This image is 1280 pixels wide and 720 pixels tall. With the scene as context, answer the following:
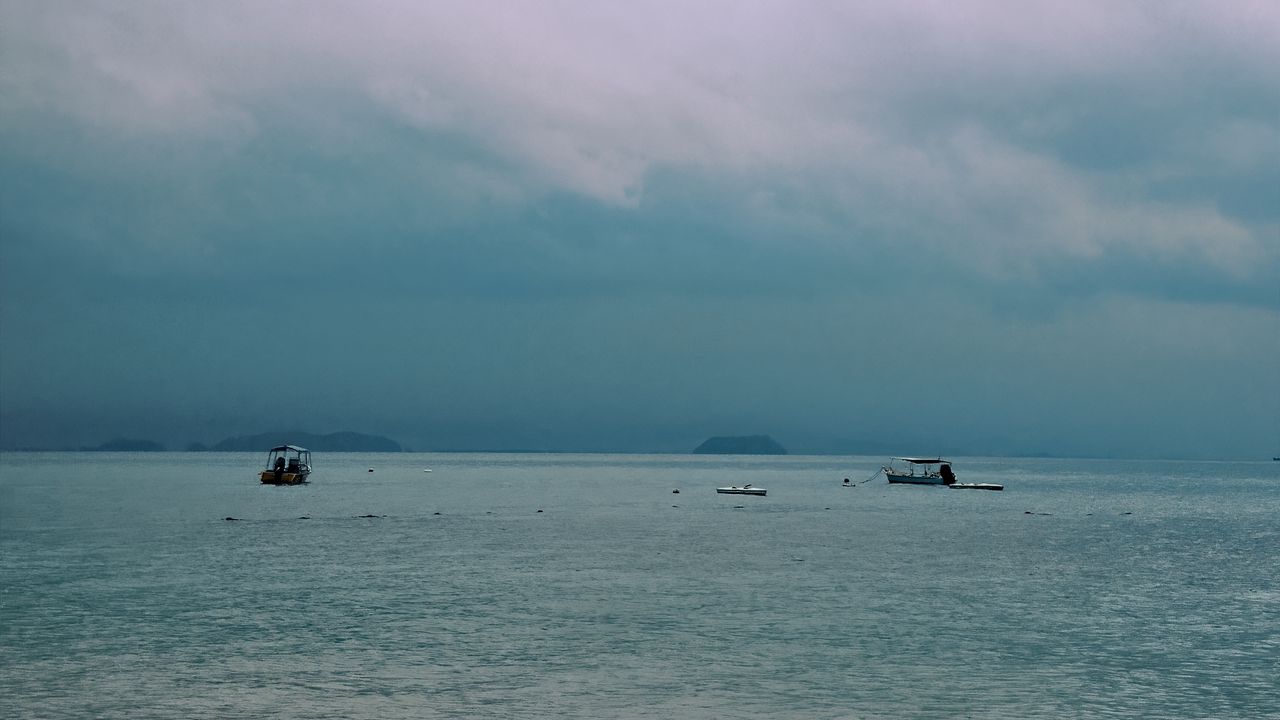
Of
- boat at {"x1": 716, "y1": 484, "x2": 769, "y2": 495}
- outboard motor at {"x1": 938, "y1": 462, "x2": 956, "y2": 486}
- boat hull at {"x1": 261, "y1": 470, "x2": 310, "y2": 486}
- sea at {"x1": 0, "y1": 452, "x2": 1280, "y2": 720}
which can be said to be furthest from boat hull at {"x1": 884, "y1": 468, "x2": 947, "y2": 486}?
boat hull at {"x1": 261, "y1": 470, "x2": 310, "y2": 486}

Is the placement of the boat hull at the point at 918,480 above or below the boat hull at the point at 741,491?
above

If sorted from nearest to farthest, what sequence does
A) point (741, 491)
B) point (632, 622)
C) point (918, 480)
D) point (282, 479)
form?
point (632, 622)
point (741, 491)
point (282, 479)
point (918, 480)

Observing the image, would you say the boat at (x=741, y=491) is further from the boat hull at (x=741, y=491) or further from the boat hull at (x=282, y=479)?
the boat hull at (x=282, y=479)

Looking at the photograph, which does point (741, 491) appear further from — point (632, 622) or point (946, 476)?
point (632, 622)

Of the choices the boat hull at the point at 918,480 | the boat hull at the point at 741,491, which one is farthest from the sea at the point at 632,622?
the boat hull at the point at 918,480

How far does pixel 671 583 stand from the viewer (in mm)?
55031

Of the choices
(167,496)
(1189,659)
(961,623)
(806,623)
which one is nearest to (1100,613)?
(961,623)

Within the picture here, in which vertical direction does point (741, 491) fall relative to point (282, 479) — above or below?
below

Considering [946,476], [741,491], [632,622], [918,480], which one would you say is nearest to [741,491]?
[741,491]

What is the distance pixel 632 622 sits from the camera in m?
42.8

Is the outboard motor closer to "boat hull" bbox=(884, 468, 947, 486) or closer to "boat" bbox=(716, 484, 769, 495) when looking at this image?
"boat hull" bbox=(884, 468, 947, 486)

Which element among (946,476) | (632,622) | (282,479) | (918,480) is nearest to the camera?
(632,622)

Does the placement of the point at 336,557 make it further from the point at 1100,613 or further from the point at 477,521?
the point at 1100,613

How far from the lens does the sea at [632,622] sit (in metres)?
30.4
